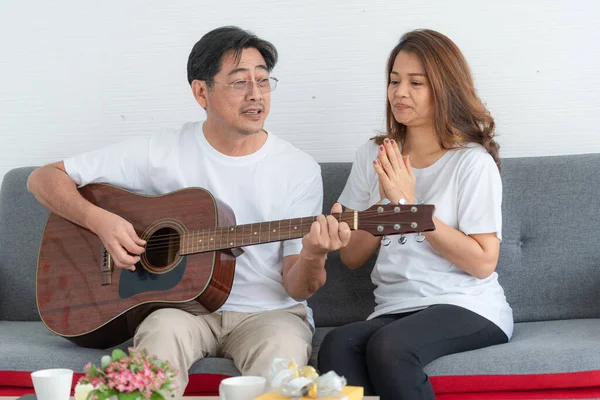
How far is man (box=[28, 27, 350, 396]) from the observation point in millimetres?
2217

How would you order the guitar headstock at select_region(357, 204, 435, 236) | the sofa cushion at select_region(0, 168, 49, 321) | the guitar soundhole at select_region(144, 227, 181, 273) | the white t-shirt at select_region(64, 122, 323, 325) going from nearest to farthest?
the guitar headstock at select_region(357, 204, 435, 236) < the guitar soundhole at select_region(144, 227, 181, 273) < the white t-shirt at select_region(64, 122, 323, 325) < the sofa cushion at select_region(0, 168, 49, 321)

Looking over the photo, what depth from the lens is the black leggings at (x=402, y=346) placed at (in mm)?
1880

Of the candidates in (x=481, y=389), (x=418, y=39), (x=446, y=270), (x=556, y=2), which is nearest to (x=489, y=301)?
(x=446, y=270)

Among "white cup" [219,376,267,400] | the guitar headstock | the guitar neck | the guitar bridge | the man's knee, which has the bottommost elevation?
the man's knee

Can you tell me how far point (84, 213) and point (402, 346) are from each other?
98 centimetres

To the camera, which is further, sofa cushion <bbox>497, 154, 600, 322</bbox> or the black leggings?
sofa cushion <bbox>497, 154, 600, 322</bbox>

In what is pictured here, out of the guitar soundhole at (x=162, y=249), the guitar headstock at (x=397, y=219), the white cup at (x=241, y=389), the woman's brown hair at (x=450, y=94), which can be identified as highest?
the woman's brown hair at (x=450, y=94)

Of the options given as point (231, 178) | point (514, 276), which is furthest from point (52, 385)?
point (514, 276)

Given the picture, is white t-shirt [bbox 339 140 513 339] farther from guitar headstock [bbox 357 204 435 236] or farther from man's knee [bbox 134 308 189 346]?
man's knee [bbox 134 308 189 346]

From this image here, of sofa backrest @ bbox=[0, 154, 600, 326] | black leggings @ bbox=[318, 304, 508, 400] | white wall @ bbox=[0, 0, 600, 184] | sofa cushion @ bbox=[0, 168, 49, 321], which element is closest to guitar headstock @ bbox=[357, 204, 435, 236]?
black leggings @ bbox=[318, 304, 508, 400]

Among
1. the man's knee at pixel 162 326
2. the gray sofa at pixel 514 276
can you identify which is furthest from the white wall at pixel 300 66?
the man's knee at pixel 162 326

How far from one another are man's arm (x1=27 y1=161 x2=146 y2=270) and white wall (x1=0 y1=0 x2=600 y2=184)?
0.60 meters

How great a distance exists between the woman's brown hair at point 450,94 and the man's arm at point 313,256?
0.47 metres

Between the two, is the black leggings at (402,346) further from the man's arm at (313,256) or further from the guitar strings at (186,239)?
the guitar strings at (186,239)
